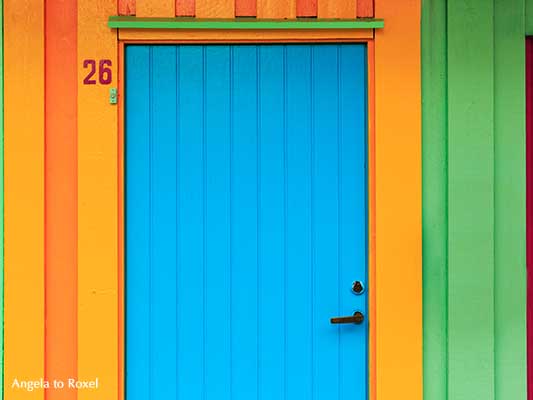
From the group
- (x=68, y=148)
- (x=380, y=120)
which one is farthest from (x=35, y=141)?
(x=380, y=120)

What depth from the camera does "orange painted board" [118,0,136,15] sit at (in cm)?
283

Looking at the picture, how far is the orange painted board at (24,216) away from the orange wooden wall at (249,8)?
0.54m

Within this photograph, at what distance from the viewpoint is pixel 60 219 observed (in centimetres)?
281

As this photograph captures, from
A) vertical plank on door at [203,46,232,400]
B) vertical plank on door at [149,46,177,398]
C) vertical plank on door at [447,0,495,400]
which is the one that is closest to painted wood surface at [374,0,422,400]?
vertical plank on door at [447,0,495,400]

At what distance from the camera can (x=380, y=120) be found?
2820 millimetres

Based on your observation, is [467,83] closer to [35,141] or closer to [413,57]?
[413,57]

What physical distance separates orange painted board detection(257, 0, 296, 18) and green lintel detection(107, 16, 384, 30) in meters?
0.03

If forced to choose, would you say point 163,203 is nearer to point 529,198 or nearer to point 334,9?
point 334,9

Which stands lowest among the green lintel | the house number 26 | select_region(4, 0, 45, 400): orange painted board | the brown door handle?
the brown door handle

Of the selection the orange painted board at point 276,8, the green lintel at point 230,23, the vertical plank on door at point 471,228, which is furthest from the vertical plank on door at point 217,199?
the vertical plank on door at point 471,228

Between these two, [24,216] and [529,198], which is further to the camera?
[529,198]

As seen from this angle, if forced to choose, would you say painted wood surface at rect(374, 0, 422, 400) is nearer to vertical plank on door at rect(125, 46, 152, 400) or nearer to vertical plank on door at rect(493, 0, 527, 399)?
vertical plank on door at rect(493, 0, 527, 399)

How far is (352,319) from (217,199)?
864 millimetres

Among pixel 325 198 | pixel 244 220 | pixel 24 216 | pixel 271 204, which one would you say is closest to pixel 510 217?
pixel 325 198
